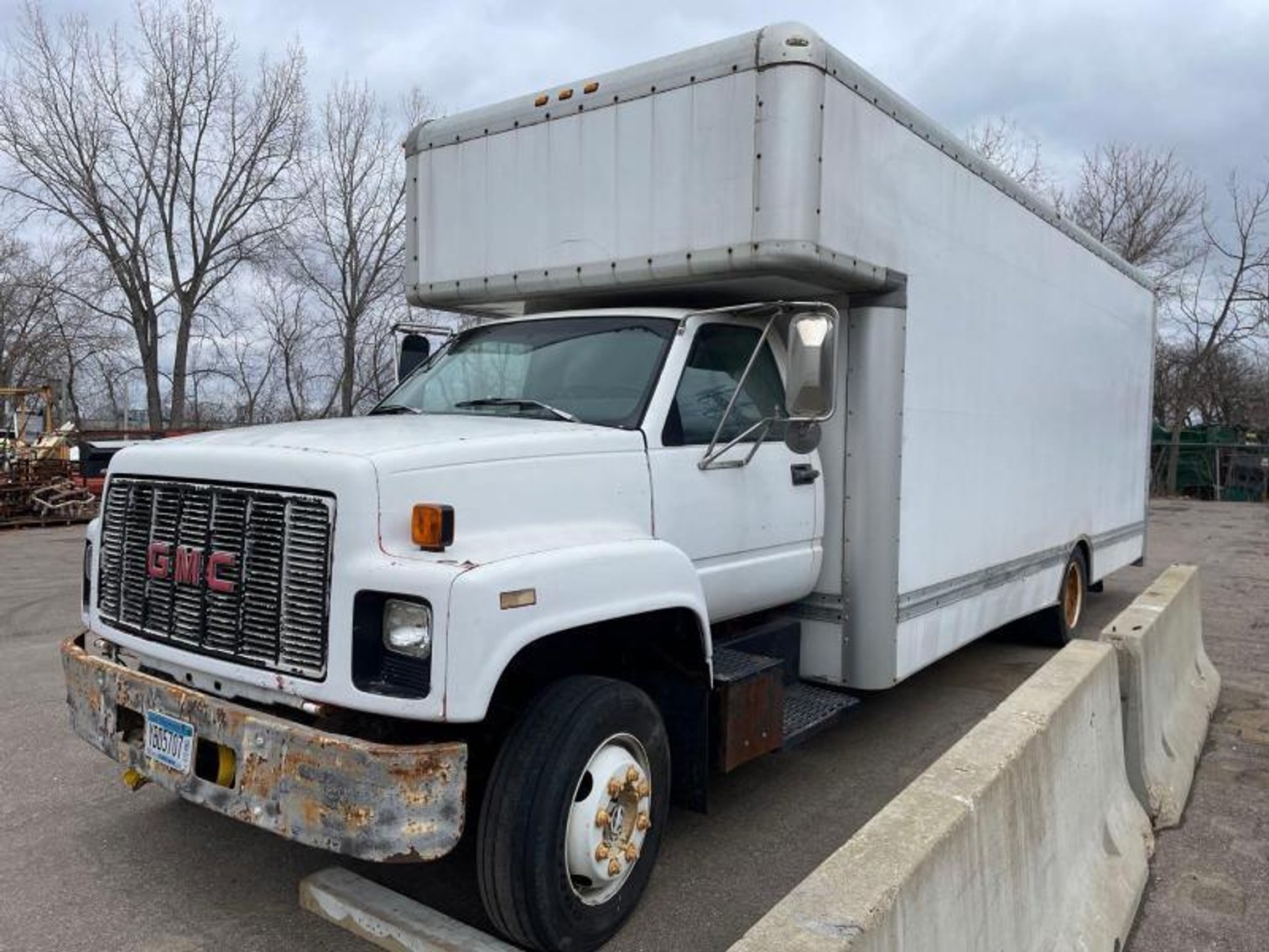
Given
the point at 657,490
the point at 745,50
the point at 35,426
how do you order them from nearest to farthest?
the point at 657,490 < the point at 745,50 < the point at 35,426

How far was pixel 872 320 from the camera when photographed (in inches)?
191

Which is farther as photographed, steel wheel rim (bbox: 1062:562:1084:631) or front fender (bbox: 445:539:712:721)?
steel wheel rim (bbox: 1062:562:1084:631)

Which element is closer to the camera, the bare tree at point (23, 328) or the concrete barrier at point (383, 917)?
the concrete barrier at point (383, 917)

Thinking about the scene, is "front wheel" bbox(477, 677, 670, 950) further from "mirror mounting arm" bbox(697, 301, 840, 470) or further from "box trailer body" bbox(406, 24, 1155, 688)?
"box trailer body" bbox(406, 24, 1155, 688)

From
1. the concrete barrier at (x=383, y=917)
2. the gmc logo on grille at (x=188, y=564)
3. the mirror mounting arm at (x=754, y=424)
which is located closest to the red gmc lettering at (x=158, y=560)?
the gmc logo on grille at (x=188, y=564)

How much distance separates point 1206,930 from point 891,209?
331 cm

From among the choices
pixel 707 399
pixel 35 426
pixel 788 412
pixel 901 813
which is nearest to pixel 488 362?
pixel 707 399

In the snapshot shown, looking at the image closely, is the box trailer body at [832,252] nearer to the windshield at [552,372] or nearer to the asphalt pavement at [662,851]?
the windshield at [552,372]

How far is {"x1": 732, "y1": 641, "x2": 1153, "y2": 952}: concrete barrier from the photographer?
215cm

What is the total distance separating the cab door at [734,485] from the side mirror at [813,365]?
422 mm

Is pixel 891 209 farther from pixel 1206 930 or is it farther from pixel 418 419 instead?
pixel 1206 930

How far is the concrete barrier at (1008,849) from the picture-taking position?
7.06 ft

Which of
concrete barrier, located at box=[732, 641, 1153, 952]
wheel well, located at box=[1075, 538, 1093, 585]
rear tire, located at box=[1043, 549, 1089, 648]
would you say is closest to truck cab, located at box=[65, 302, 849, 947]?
concrete barrier, located at box=[732, 641, 1153, 952]

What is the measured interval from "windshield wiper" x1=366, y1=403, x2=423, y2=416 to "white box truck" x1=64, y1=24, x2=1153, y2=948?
40mm
